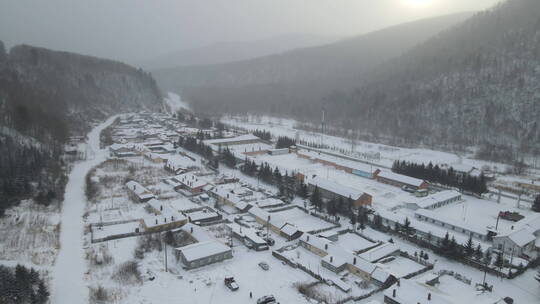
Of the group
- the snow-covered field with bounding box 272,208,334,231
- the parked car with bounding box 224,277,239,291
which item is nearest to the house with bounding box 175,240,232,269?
the parked car with bounding box 224,277,239,291

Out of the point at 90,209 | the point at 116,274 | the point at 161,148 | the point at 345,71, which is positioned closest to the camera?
the point at 116,274

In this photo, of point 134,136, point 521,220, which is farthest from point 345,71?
point 521,220

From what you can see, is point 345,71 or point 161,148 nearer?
point 161,148

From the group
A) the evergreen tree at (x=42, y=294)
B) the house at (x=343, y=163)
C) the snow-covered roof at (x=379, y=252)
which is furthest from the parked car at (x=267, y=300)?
the house at (x=343, y=163)

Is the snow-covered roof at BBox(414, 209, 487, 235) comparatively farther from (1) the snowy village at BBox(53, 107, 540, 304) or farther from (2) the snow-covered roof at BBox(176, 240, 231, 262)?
(2) the snow-covered roof at BBox(176, 240, 231, 262)

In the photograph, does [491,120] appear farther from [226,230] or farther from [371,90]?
[226,230]

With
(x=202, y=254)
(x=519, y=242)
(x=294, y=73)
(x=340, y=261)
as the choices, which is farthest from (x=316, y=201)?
(x=294, y=73)

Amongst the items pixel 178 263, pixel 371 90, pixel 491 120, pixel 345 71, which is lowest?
pixel 178 263
